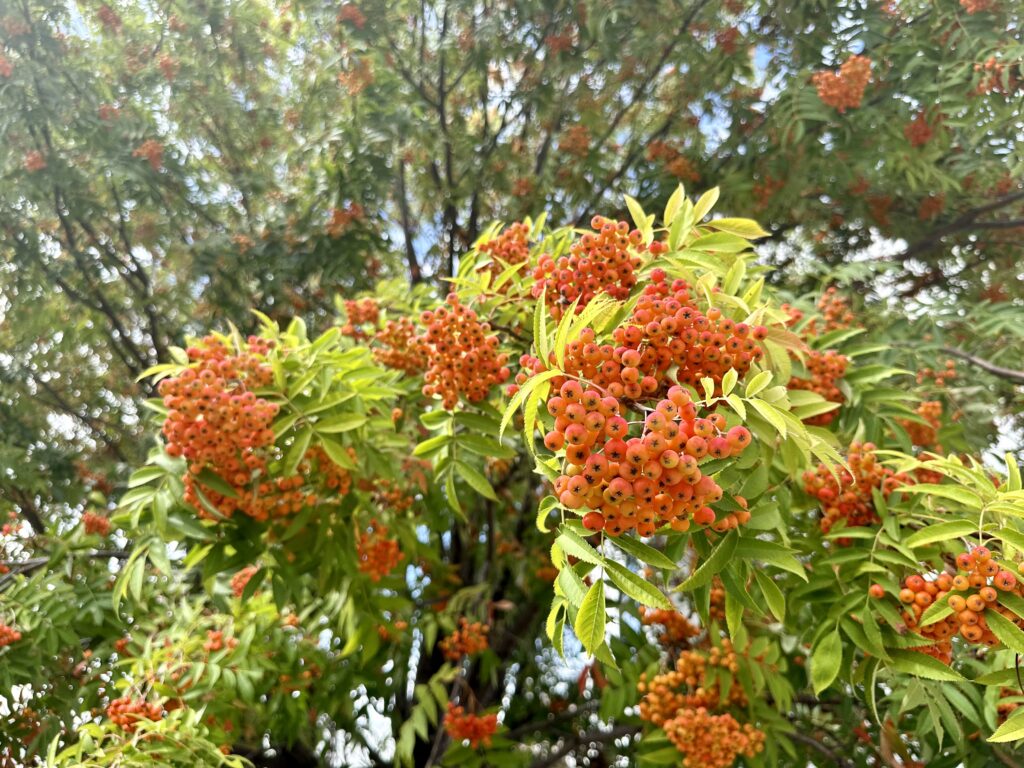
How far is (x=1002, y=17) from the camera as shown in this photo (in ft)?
12.9

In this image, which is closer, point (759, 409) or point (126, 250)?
point (759, 409)

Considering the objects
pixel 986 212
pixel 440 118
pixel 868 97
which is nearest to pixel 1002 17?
pixel 868 97

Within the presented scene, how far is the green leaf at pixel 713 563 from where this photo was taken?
1.57 m

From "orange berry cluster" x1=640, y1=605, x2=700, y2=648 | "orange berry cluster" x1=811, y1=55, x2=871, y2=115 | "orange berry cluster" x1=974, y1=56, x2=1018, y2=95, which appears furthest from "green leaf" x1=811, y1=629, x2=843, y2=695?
"orange berry cluster" x1=811, y1=55, x2=871, y2=115

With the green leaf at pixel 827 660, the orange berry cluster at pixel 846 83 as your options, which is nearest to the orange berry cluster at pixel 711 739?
the green leaf at pixel 827 660

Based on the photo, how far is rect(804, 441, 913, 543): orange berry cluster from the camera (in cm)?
232

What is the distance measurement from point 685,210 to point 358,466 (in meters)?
1.60

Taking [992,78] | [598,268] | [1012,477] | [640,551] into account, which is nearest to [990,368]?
[992,78]

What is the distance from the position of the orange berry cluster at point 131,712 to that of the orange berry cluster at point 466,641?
1942mm

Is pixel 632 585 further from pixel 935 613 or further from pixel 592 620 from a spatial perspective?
pixel 935 613

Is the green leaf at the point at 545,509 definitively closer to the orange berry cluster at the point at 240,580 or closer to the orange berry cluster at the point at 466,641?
the orange berry cluster at the point at 240,580

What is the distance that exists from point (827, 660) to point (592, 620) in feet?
3.42

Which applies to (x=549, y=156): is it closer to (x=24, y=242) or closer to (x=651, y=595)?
(x=24, y=242)

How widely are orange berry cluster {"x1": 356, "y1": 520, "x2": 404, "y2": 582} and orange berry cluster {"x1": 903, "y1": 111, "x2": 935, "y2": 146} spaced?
4.08 meters
